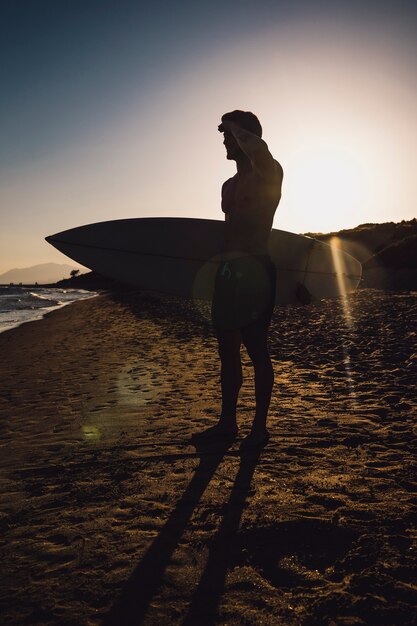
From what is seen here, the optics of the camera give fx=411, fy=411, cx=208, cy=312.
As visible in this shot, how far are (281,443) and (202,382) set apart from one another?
2.14 m

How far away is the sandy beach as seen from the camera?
Result: 5.08 ft

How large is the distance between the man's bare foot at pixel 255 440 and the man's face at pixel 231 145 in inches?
80.4

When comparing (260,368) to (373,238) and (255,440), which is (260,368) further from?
(373,238)

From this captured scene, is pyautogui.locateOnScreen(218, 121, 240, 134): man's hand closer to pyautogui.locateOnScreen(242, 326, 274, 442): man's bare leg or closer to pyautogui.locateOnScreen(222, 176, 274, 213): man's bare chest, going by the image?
pyautogui.locateOnScreen(222, 176, 274, 213): man's bare chest

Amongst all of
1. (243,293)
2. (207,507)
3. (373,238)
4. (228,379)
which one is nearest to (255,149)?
(243,293)

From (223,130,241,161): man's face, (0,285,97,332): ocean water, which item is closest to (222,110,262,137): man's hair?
(223,130,241,161): man's face

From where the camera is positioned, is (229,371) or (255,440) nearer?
(255,440)

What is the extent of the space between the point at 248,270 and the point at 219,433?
1.25 metres

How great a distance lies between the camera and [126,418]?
381 cm

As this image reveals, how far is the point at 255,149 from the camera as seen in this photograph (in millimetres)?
2875

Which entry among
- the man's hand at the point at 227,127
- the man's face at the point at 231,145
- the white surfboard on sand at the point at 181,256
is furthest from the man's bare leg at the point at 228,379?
the white surfboard on sand at the point at 181,256

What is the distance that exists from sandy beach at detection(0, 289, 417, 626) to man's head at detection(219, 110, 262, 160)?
7.14 ft

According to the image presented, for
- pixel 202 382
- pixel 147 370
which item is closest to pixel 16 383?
pixel 147 370

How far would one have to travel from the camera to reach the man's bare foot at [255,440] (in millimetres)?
2934
